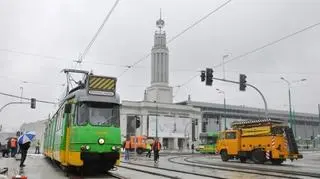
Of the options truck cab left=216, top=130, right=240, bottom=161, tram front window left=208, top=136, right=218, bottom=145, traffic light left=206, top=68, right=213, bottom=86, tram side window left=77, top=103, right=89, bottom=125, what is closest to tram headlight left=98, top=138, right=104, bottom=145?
A: tram side window left=77, top=103, right=89, bottom=125

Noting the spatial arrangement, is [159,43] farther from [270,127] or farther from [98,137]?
[98,137]

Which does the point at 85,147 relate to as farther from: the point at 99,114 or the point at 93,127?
the point at 99,114

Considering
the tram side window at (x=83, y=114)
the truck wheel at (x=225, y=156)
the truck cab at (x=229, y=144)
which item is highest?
the tram side window at (x=83, y=114)

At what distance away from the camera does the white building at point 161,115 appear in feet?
334

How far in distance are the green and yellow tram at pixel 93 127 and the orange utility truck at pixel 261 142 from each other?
17.2 m

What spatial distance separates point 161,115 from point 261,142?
240ft

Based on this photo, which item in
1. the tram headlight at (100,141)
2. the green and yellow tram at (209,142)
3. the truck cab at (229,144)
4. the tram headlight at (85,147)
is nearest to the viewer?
the tram headlight at (85,147)

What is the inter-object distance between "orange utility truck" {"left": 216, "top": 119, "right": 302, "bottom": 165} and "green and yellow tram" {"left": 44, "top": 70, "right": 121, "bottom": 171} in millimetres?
17190

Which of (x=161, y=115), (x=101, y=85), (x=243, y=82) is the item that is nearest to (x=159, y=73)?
(x=161, y=115)

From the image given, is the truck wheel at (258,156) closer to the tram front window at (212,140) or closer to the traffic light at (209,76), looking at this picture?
the traffic light at (209,76)

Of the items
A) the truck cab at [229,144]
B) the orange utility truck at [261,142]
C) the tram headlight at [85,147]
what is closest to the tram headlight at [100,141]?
the tram headlight at [85,147]

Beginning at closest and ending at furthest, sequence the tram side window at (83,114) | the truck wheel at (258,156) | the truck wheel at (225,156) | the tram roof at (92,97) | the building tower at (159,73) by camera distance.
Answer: the tram side window at (83,114)
the tram roof at (92,97)
the truck wheel at (258,156)
the truck wheel at (225,156)
the building tower at (159,73)

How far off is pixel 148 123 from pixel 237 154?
6783cm

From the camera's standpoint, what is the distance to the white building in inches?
4003
